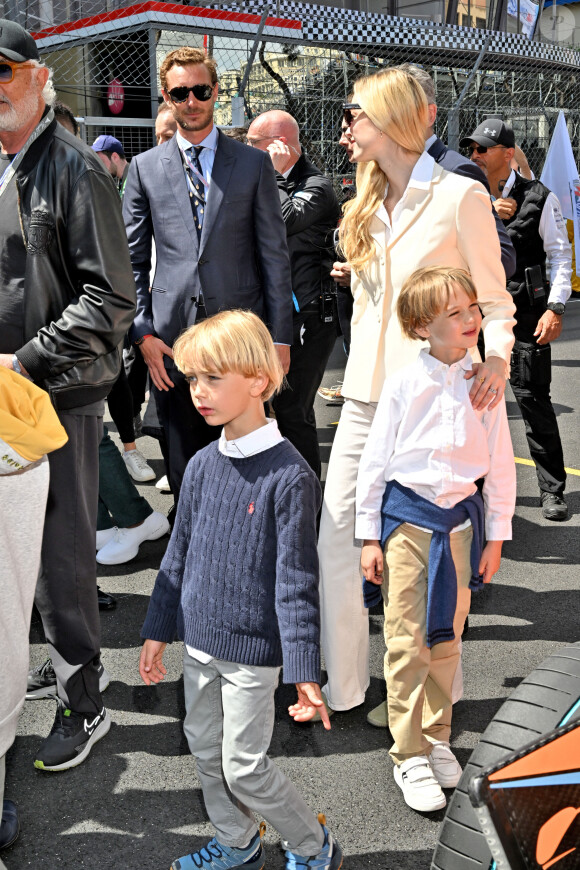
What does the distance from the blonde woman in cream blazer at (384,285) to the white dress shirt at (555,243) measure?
94.1 inches

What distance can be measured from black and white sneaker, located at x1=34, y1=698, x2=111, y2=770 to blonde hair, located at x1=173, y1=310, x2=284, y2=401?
4.21 feet

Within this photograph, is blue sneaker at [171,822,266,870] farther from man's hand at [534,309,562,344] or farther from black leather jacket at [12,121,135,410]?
man's hand at [534,309,562,344]

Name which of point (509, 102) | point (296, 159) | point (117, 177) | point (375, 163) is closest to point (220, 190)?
point (375, 163)

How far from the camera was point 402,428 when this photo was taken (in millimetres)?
2674

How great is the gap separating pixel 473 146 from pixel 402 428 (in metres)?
2.92

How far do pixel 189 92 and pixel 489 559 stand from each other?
206cm

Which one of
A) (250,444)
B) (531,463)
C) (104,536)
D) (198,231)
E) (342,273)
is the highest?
(198,231)

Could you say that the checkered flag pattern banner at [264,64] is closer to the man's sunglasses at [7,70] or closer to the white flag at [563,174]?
the white flag at [563,174]

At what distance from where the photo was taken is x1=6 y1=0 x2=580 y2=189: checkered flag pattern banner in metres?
10.4

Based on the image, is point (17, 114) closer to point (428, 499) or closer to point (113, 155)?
point (428, 499)

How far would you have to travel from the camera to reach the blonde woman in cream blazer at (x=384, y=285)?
2871 mm

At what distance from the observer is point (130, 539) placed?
15.4 ft

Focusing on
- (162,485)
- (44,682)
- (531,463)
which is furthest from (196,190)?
(531,463)

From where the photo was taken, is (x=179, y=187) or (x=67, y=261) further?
(x=179, y=187)
